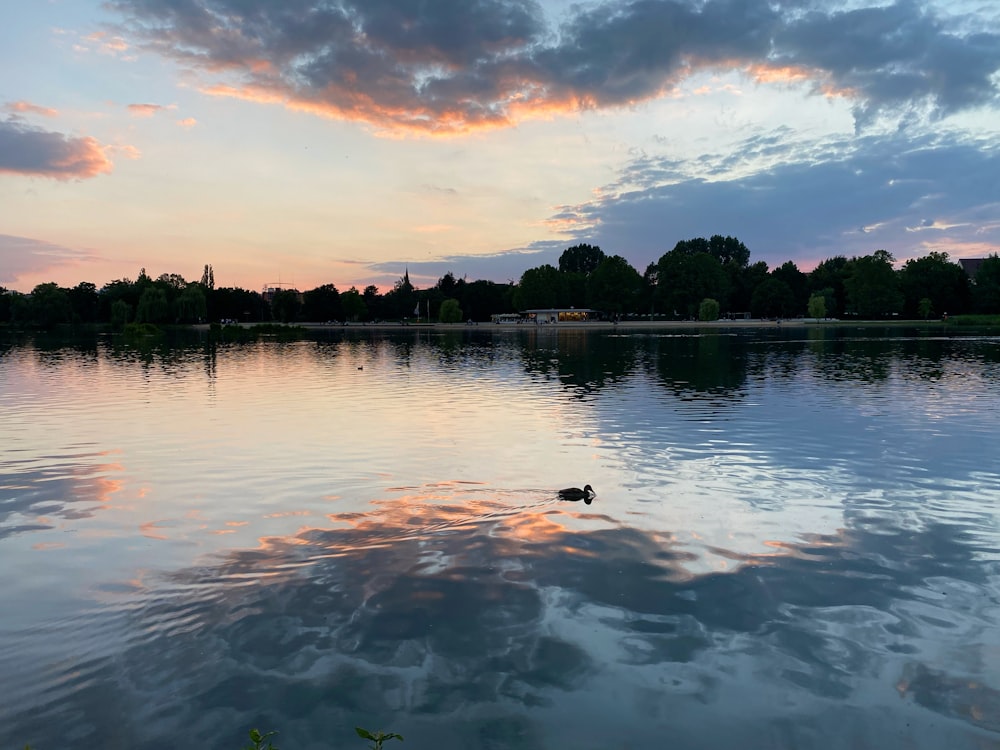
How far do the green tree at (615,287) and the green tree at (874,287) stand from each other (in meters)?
54.6

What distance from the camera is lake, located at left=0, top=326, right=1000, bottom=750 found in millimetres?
7344

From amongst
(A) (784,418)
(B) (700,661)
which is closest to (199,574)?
(B) (700,661)

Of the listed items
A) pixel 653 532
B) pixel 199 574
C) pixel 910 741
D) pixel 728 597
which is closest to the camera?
pixel 910 741

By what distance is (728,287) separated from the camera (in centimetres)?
18750

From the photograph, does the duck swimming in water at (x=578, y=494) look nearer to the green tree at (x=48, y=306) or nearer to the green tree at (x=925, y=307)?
the green tree at (x=925, y=307)

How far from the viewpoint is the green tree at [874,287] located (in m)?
165

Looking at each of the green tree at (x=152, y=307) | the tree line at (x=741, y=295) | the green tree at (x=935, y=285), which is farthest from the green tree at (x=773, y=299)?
the green tree at (x=152, y=307)

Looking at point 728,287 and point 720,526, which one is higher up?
point 728,287

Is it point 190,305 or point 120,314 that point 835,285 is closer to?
point 190,305

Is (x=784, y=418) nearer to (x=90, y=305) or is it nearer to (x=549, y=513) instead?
(x=549, y=513)

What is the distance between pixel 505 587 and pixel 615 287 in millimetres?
186857

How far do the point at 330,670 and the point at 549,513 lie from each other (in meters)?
7.20

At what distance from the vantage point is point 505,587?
10.5 meters

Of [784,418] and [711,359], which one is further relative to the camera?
[711,359]
